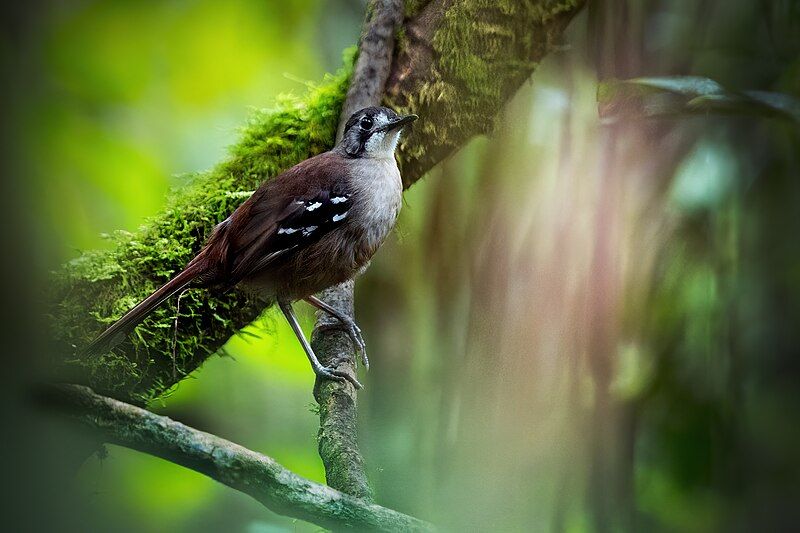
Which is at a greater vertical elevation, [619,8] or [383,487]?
[619,8]

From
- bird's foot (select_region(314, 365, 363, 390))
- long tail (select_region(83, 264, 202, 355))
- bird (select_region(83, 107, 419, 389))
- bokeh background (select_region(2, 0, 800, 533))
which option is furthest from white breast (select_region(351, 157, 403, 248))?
long tail (select_region(83, 264, 202, 355))

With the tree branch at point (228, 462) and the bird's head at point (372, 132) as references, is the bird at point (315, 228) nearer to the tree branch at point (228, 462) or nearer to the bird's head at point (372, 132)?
the bird's head at point (372, 132)

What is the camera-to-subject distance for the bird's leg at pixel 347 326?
1.51 m

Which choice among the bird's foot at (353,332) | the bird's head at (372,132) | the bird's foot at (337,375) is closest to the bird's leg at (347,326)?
the bird's foot at (353,332)

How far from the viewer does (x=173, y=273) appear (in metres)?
1.48

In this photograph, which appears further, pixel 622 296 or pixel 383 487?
pixel 383 487

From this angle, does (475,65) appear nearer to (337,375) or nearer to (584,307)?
(584,307)

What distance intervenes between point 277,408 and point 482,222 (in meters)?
0.80

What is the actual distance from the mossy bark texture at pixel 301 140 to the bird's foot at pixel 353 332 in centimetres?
16

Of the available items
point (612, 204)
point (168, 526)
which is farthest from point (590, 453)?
point (168, 526)

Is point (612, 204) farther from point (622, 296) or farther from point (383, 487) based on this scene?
point (383, 487)

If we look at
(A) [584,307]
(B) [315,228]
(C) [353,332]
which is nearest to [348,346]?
(C) [353,332]

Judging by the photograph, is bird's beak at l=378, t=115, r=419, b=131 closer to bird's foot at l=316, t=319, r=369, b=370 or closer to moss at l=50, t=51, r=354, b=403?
moss at l=50, t=51, r=354, b=403

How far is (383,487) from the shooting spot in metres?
1.63
